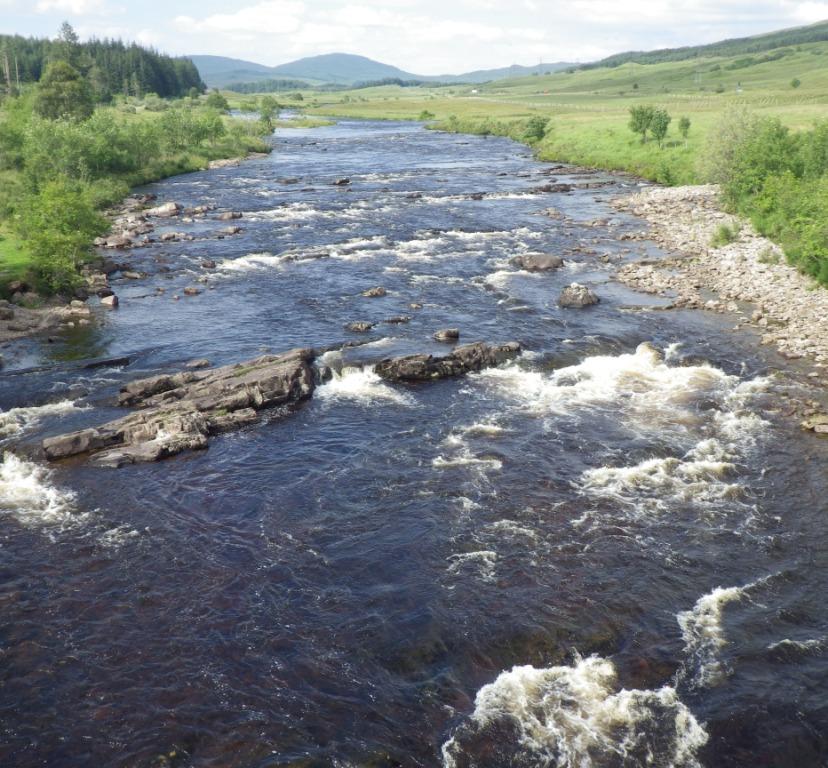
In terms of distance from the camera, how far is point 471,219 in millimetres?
84250

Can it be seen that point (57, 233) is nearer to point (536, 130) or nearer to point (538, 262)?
point (538, 262)

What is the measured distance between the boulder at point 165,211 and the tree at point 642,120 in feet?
265

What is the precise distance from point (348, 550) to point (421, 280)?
1459 inches

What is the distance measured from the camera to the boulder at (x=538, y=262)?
64188 millimetres

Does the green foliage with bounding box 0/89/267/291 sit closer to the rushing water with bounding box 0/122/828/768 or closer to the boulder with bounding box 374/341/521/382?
the rushing water with bounding box 0/122/828/768

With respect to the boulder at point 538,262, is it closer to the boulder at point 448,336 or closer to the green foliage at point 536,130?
the boulder at point 448,336

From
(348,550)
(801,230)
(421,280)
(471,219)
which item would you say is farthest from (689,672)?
(471,219)

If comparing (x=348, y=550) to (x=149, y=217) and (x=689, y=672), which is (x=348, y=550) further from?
(x=149, y=217)

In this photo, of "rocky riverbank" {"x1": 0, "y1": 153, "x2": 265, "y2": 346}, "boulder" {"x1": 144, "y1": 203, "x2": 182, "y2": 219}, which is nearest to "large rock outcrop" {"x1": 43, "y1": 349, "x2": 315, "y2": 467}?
"rocky riverbank" {"x1": 0, "y1": 153, "x2": 265, "y2": 346}

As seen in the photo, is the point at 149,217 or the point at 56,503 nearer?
the point at 56,503

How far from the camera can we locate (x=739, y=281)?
189 feet

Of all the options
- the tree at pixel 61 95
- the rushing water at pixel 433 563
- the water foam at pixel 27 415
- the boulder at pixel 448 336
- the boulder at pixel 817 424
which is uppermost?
the tree at pixel 61 95

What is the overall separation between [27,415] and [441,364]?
23.0m

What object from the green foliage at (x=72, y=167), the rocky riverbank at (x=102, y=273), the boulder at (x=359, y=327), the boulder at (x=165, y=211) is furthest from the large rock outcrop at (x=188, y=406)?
the boulder at (x=165, y=211)
